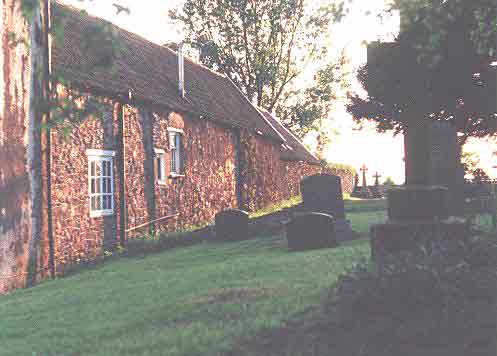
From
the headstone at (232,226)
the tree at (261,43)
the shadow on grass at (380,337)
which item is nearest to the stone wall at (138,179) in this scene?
the headstone at (232,226)

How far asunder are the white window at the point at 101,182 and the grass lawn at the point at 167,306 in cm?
385

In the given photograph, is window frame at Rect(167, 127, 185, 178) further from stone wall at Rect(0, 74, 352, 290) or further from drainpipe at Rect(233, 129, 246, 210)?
drainpipe at Rect(233, 129, 246, 210)

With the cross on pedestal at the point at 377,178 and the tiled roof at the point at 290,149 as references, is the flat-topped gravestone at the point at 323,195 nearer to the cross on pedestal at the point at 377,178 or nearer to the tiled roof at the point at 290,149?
the tiled roof at the point at 290,149

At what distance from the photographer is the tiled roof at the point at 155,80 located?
634 inches

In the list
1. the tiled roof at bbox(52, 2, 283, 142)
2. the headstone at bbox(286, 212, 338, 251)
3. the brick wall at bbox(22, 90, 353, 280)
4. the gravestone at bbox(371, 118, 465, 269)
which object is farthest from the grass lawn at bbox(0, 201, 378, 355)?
the tiled roof at bbox(52, 2, 283, 142)

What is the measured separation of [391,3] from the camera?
320 inches

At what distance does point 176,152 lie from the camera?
2117 cm

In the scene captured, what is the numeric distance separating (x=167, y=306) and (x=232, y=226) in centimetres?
1003

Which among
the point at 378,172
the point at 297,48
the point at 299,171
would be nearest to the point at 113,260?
the point at 299,171

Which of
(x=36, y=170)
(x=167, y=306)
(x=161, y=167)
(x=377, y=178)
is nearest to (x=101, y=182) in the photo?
(x=36, y=170)

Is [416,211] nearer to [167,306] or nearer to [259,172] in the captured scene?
[167,306]

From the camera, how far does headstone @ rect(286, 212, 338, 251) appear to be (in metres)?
14.4

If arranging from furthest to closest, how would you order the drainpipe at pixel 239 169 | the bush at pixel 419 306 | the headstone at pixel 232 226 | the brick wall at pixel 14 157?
the drainpipe at pixel 239 169 < the headstone at pixel 232 226 < the brick wall at pixel 14 157 < the bush at pixel 419 306

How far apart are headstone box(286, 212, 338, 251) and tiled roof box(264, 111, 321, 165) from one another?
2051cm
